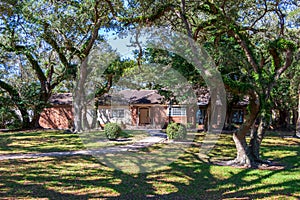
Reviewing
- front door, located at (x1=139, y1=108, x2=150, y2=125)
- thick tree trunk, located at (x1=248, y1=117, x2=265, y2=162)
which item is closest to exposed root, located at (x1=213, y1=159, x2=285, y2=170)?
thick tree trunk, located at (x1=248, y1=117, x2=265, y2=162)

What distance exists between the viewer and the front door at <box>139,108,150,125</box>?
27391 millimetres

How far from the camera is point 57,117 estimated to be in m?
27.6

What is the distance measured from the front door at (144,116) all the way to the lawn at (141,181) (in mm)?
17945

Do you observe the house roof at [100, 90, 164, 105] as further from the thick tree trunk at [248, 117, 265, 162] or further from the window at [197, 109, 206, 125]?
the thick tree trunk at [248, 117, 265, 162]

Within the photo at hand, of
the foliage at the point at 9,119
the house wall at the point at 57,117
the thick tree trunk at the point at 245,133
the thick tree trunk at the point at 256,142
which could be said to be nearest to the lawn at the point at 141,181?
the thick tree trunk at the point at 245,133

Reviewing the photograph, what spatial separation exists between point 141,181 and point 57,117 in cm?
2274

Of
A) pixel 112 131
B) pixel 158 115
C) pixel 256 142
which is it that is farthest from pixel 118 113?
pixel 256 142

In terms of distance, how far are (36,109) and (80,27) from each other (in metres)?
9.51

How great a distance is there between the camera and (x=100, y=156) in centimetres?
1017

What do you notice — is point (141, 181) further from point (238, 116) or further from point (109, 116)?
point (238, 116)

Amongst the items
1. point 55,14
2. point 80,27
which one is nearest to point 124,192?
point 55,14

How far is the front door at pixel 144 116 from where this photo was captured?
27.4 meters

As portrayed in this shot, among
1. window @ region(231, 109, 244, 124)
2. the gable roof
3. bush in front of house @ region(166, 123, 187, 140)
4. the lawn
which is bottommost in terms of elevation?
the lawn

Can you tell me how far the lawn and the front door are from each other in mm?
17945
